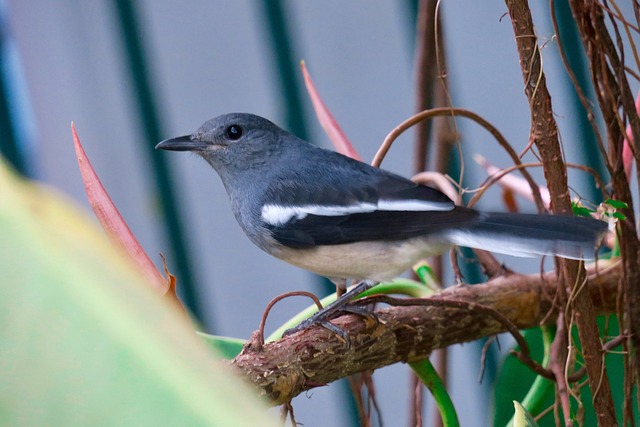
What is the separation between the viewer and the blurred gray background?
2.67m

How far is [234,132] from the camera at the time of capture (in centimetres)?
159

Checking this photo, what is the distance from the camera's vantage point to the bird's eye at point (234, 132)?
159cm

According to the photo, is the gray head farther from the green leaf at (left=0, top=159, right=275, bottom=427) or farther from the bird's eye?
the green leaf at (left=0, top=159, right=275, bottom=427)

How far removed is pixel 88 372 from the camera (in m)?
0.26

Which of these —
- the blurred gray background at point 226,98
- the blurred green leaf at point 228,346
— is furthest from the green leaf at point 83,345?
the blurred gray background at point 226,98

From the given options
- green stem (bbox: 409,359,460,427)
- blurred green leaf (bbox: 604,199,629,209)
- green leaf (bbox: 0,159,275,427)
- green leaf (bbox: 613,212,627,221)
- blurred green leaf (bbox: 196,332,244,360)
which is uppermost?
green leaf (bbox: 0,159,275,427)

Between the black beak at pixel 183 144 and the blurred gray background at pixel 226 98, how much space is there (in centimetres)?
122

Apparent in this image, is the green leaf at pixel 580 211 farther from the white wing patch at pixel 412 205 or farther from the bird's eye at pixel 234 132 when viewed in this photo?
the bird's eye at pixel 234 132

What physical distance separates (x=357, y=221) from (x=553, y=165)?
0.47m

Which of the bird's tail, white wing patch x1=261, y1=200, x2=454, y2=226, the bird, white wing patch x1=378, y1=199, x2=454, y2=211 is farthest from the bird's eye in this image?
the bird's tail

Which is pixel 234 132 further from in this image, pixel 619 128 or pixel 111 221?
pixel 619 128

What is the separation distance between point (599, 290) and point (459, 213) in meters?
0.25

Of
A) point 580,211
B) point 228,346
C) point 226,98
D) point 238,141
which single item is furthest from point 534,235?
point 226,98

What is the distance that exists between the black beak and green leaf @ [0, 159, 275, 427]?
123cm
